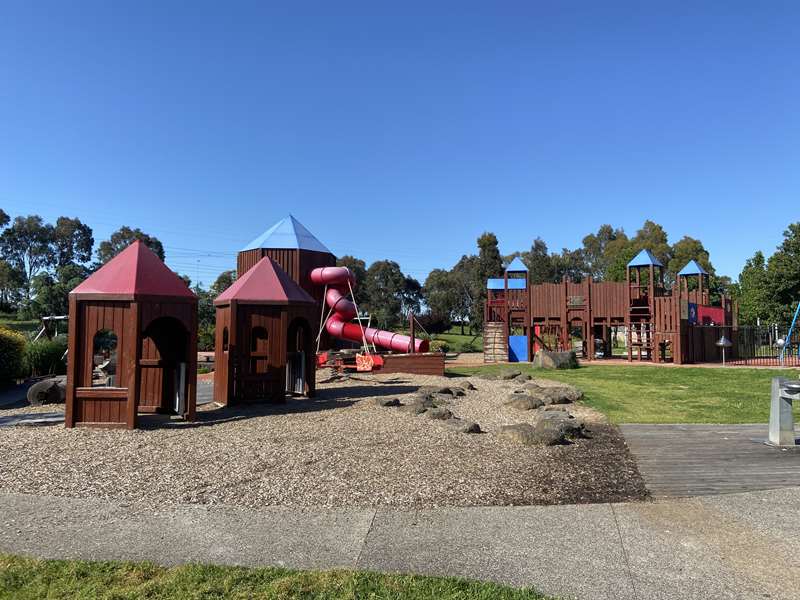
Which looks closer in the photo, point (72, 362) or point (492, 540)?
point (492, 540)

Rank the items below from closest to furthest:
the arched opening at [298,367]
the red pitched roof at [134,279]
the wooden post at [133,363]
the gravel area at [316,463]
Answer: the gravel area at [316,463]
the wooden post at [133,363]
the red pitched roof at [134,279]
the arched opening at [298,367]

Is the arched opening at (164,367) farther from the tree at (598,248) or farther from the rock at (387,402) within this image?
the tree at (598,248)

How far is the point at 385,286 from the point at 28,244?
5119cm

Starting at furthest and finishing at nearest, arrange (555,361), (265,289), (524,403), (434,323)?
(434,323), (555,361), (265,289), (524,403)

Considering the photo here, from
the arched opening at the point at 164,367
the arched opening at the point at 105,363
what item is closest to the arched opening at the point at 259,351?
the arched opening at the point at 164,367

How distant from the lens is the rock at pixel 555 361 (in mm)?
26234

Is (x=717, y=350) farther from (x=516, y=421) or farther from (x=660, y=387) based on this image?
(x=516, y=421)

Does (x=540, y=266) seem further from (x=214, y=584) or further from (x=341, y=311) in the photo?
(x=214, y=584)

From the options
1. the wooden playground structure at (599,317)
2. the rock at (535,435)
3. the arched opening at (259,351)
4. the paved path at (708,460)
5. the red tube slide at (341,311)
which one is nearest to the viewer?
the paved path at (708,460)

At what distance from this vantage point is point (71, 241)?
84.6m

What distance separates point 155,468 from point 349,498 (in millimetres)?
2829

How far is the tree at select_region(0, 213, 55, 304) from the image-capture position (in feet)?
262

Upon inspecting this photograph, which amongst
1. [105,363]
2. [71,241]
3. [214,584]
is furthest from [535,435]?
[71,241]

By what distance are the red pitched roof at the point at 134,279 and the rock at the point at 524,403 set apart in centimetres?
726
